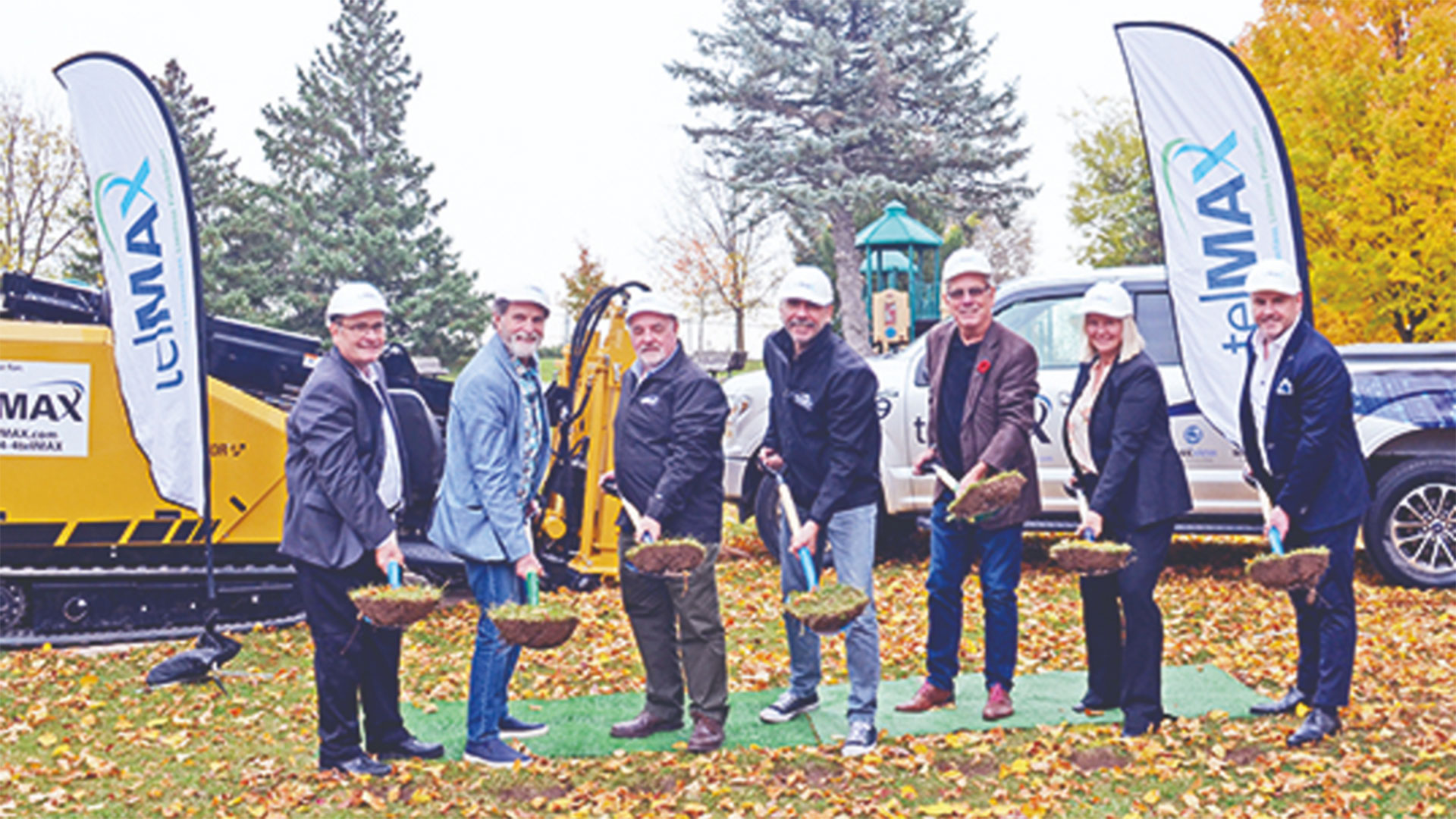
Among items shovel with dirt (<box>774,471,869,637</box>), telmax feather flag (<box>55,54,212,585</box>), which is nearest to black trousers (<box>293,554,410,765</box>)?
shovel with dirt (<box>774,471,869,637</box>)

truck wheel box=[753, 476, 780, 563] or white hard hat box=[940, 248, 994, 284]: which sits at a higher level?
white hard hat box=[940, 248, 994, 284]

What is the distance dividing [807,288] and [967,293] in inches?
29.2

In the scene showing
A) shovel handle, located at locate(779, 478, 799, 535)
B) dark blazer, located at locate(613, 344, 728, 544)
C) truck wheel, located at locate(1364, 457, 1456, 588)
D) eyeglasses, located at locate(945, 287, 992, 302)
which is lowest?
truck wheel, located at locate(1364, 457, 1456, 588)

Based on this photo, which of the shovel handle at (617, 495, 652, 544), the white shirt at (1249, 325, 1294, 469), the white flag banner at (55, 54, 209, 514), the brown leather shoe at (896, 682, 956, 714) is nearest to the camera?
the white shirt at (1249, 325, 1294, 469)

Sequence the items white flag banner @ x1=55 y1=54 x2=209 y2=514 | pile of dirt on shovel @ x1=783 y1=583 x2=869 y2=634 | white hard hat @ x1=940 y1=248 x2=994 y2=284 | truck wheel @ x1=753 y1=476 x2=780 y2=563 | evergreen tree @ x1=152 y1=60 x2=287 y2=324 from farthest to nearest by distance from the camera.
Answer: evergreen tree @ x1=152 y1=60 x2=287 y2=324 < truck wheel @ x1=753 y1=476 x2=780 y2=563 < white flag banner @ x1=55 y1=54 x2=209 y2=514 < white hard hat @ x1=940 y1=248 x2=994 y2=284 < pile of dirt on shovel @ x1=783 y1=583 x2=869 y2=634

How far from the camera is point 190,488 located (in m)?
7.10

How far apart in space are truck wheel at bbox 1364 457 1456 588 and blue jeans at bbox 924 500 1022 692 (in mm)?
3962

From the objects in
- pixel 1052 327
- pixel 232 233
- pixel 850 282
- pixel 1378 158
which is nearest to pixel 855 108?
pixel 850 282

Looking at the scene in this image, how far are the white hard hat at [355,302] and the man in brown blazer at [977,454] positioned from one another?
8.07 ft

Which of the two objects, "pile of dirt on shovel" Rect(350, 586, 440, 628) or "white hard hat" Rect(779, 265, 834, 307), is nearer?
"pile of dirt on shovel" Rect(350, 586, 440, 628)

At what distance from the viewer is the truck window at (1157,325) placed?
8562mm

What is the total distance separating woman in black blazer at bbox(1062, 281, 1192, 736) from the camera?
5180 mm

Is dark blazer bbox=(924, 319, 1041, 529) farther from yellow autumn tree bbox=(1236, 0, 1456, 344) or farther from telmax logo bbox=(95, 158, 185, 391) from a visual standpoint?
yellow autumn tree bbox=(1236, 0, 1456, 344)

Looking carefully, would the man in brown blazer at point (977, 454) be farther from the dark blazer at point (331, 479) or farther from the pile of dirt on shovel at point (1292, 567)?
the dark blazer at point (331, 479)
